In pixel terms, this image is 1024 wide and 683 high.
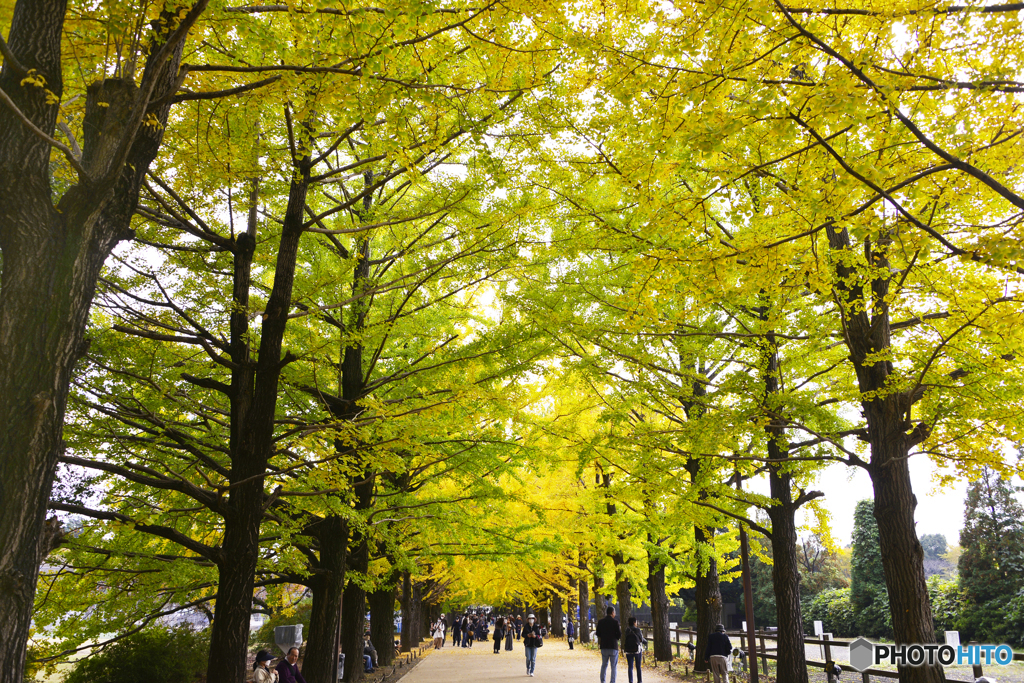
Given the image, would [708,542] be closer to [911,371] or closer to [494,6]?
[911,371]

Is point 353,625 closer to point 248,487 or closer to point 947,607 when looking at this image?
point 248,487

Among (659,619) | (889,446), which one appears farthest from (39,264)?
(659,619)

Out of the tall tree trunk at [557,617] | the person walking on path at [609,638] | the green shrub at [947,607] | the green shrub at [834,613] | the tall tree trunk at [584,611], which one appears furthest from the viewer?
the tall tree trunk at [557,617]

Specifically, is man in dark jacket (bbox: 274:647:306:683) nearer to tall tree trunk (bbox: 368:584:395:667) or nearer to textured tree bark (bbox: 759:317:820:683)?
textured tree bark (bbox: 759:317:820:683)

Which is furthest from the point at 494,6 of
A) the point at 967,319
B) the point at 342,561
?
the point at 342,561

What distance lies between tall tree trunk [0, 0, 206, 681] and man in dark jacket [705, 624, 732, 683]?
990 centimetres

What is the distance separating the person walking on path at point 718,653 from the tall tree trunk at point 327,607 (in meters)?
6.25

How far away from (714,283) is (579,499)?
39.4 ft

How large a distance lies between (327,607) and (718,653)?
663 cm

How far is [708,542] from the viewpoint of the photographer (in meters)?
14.2

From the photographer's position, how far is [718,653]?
10.6 m

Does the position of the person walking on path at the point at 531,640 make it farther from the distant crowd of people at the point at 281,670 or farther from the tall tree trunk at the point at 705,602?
the distant crowd of people at the point at 281,670

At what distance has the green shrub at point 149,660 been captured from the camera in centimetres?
1026

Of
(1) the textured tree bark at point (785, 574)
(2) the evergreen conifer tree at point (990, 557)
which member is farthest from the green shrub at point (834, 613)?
(1) the textured tree bark at point (785, 574)
